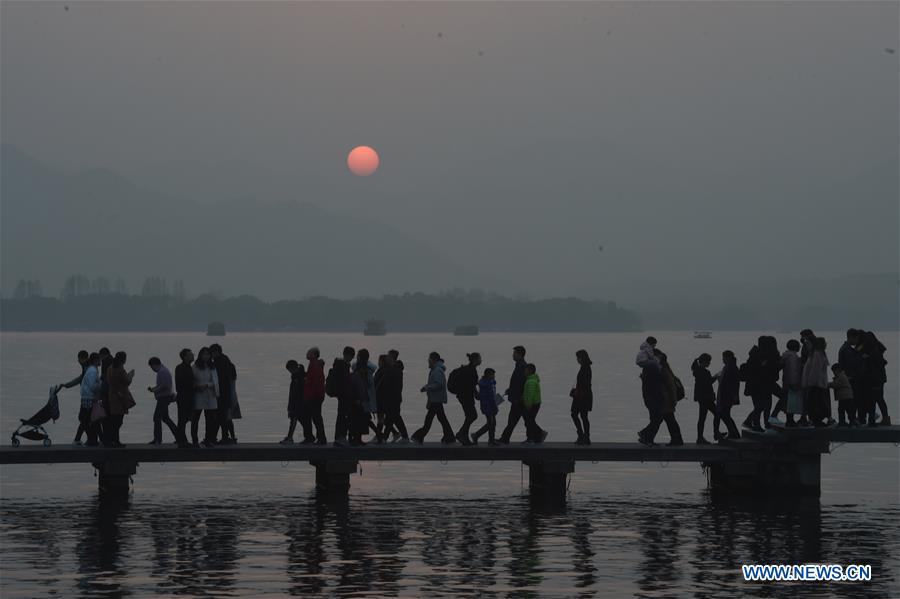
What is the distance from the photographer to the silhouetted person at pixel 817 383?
28.8m

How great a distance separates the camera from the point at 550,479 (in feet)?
101

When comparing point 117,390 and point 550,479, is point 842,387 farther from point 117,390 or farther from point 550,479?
point 117,390

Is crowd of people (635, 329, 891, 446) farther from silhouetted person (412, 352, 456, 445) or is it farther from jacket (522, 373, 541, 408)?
silhouetted person (412, 352, 456, 445)

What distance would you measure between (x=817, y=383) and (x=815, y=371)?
307mm

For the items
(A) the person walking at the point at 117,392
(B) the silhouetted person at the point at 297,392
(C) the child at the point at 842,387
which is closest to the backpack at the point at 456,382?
(B) the silhouetted person at the point at 297,392

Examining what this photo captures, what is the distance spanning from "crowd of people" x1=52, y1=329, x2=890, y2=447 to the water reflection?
1.79 metres

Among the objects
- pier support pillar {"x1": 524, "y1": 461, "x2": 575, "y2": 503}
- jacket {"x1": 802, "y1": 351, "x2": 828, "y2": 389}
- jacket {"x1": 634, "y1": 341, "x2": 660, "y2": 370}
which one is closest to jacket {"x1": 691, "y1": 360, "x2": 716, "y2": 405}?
jacket {"x1": 634, "y1": 341, "x2": 660, "y2": 370}

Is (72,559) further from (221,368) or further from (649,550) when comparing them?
(649,550)

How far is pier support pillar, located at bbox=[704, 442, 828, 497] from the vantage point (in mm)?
30641

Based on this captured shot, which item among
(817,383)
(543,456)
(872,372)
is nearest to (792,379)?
(817,383)

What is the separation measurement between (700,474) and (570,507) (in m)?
11.8

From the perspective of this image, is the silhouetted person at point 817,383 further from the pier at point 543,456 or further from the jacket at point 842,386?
the pier at point 543,456

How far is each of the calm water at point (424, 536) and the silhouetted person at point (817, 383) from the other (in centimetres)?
198

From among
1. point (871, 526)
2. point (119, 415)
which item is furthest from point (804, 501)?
point (119, 415)
